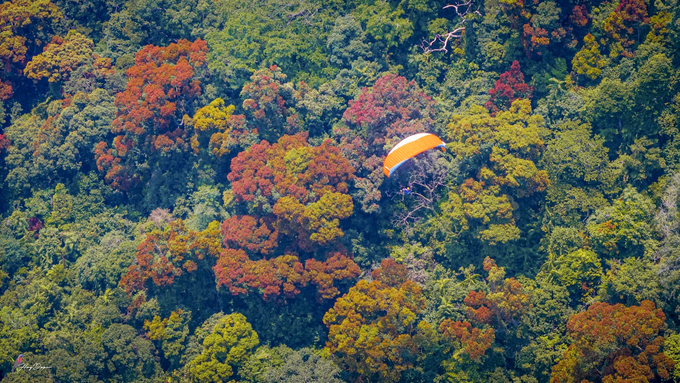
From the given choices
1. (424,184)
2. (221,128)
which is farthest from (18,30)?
(424,184)

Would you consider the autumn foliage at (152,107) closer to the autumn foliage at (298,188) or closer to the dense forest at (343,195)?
the dense forest at (343,195)

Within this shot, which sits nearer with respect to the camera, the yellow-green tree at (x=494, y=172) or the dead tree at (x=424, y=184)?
the yellow-green tree at (x=494, y=172)

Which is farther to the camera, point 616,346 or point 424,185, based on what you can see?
point 424,185

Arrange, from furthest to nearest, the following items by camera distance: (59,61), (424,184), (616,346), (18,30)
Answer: (18,30) → (59,61) → (424,184) → (616,346)

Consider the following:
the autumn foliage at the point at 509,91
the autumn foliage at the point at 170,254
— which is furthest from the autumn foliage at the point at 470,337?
the autumn foliage at the point at 170,254

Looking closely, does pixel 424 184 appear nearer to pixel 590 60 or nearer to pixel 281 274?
pixel 281 274

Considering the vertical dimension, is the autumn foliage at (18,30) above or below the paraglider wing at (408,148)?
above

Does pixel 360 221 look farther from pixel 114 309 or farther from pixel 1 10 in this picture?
pixel 1 10
